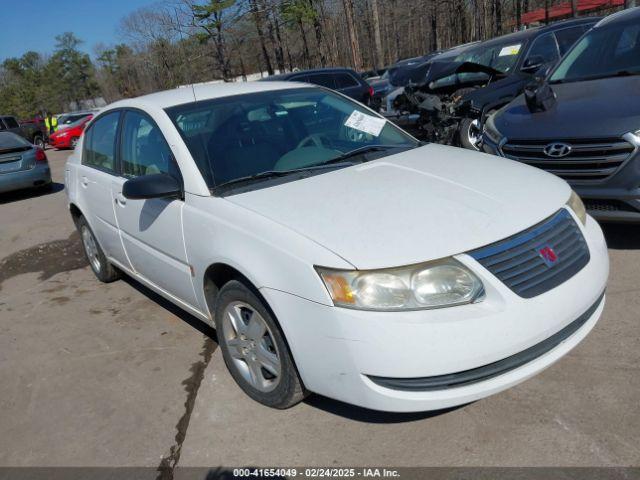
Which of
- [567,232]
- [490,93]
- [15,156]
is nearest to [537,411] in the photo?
[567,232]

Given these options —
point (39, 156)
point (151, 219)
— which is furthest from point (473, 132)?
point (39, 156)

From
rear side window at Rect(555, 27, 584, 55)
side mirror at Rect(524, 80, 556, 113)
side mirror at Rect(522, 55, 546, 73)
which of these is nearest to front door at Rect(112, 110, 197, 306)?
side mirror at Rect(524, 80, 556, 113)

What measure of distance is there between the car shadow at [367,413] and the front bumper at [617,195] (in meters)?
2.04

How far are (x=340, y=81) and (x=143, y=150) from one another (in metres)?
9.23

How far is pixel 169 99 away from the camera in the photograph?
3707 mm

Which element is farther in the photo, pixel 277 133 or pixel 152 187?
pixel 277 133

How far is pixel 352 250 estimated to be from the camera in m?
2.30

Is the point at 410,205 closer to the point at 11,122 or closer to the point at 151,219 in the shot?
the point at 151,219

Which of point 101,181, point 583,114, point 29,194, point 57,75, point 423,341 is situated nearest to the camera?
point 423,341

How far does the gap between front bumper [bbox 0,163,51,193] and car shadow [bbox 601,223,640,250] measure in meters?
10.5

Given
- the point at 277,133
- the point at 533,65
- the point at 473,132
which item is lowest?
the point at 473,132

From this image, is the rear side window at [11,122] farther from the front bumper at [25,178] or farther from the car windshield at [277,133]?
the car windshield at [277,133]

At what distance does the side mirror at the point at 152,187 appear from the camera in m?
3.04

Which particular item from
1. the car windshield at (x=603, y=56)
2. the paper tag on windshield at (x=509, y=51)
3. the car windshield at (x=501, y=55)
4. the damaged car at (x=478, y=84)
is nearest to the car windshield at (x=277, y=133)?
the car windshield at (x=603, y=56)
